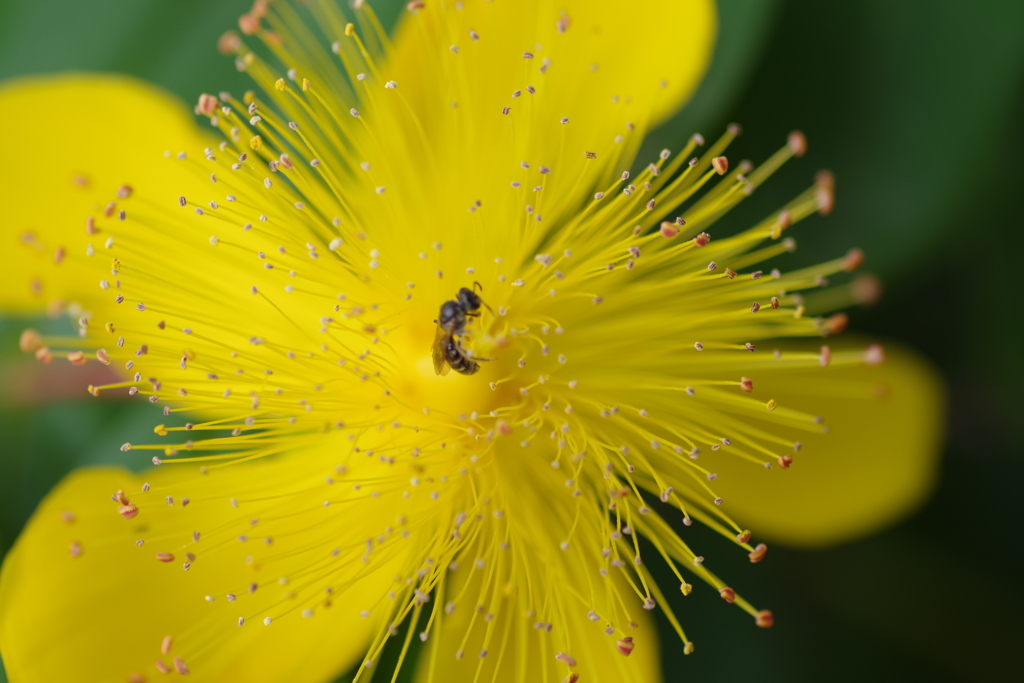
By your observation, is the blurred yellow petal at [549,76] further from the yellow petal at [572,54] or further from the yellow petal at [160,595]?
the yellow petal at [160,595]

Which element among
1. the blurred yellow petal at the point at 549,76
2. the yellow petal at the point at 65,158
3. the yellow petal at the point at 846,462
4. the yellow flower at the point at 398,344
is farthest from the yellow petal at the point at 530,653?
the yellow petal at the point at 65,158

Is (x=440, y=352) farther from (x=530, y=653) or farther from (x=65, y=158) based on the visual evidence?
(x=65, y=158)

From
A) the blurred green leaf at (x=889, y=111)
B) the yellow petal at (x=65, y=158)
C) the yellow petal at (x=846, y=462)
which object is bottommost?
the yellow petal at (x=846, y=462)

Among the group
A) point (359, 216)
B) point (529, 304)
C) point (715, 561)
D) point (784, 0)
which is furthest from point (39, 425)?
point (784, 0)

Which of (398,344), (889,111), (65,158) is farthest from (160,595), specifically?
(889,111)

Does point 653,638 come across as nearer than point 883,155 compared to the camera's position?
Yes

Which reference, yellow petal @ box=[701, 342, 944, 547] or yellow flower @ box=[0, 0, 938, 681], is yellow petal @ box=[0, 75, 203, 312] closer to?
yellow flower @ box=[0, 0, 938, 681]

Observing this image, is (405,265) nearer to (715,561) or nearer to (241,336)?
(241,336)

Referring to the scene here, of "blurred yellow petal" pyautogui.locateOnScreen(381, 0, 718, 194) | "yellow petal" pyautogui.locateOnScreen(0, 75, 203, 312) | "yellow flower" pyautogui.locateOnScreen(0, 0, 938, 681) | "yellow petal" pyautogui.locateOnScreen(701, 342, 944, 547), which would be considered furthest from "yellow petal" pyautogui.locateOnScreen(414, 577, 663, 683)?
"yellow petal" pyautogui.locateOnScreen(0, 75, 203, 312)
